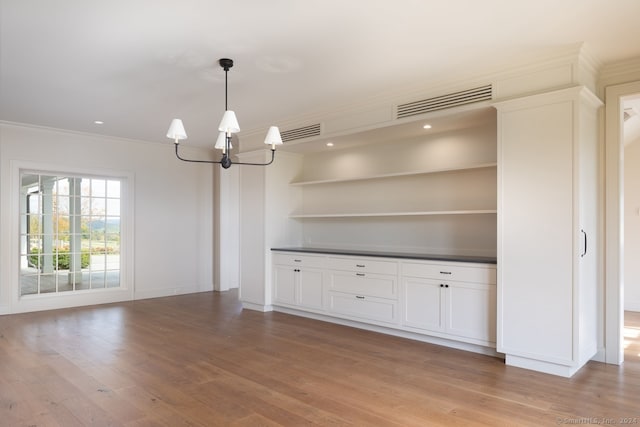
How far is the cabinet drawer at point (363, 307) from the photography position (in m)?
4.57

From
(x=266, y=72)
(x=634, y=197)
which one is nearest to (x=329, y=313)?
(x=266, y=72)

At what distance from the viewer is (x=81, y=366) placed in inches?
142

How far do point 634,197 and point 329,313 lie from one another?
4875 millimetres

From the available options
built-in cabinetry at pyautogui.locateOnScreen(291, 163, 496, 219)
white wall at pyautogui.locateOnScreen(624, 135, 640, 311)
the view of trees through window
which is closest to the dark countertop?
built-in cabinetry at pyautogui.locateOnScreen(291, 163, 496, 219)

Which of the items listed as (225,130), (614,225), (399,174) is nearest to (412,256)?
(399,174)

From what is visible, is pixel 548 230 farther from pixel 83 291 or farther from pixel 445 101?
pixel 83 291

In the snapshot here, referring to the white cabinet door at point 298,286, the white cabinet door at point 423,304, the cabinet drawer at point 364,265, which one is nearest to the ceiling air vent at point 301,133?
the cabinet drawer at point 364,265

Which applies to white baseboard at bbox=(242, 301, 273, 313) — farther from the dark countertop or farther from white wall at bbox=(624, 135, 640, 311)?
white wall at bbox=(624, 135, 640, 311)

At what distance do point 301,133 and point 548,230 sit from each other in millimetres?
3197

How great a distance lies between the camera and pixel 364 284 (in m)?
4.81

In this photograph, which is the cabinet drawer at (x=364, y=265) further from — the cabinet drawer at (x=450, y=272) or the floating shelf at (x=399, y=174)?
the floating shelf at (x=399, y=174)

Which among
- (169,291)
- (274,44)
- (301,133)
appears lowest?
(169,291)

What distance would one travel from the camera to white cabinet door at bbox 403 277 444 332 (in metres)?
4.16

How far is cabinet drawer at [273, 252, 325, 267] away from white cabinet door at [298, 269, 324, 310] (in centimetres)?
9
